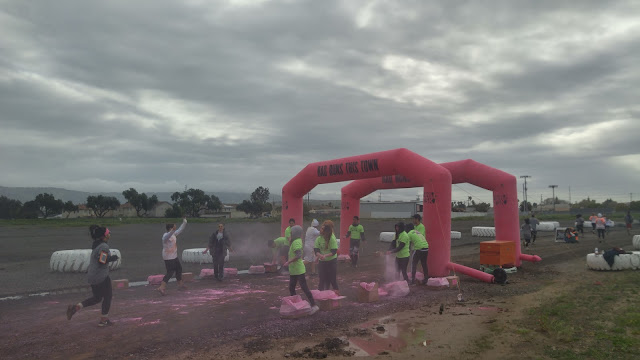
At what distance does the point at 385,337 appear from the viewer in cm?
623

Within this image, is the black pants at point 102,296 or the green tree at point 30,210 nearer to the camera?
the black pants at point 102,296

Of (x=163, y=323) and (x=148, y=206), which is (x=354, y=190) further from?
(x=148, y=206)

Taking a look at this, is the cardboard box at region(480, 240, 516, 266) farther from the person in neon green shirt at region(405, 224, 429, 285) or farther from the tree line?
the tree line

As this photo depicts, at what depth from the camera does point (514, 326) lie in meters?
6.69

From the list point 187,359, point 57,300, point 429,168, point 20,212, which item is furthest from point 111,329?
point 20,212

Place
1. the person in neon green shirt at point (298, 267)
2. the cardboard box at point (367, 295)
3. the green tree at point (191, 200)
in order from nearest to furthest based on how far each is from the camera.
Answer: the person in neon green shirt at point (298, 267)
the cardboard box at point (367, 295)
the green tree at point (191, 200)

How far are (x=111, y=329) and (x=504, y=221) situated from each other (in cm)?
1202

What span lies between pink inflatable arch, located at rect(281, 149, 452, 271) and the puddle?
14.9ft

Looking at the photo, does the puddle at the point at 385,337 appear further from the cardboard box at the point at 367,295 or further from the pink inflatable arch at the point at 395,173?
the pink inflatable arch at the point at 395,173

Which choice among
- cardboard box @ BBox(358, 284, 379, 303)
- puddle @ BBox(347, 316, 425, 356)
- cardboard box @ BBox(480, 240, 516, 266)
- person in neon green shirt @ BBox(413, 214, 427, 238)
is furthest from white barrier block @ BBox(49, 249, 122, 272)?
cardboard box @ BBox(480, 240, 516, 266)

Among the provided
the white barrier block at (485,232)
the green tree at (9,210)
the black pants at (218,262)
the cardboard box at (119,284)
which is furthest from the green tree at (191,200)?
the cardboard box at (119,284)

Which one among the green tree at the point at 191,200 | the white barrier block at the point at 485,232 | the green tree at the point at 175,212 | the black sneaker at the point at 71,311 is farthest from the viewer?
the green tree at the point at 191,200

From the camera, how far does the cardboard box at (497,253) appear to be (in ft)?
39.1

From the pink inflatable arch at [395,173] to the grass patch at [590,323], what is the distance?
10.9ft
